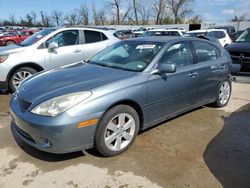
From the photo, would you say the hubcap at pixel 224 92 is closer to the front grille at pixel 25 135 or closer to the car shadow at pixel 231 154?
the car shadow at pixel 231 154

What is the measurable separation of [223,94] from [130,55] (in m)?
2.38

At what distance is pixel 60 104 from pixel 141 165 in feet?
4.03

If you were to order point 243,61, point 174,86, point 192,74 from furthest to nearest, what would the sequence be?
1. point 243,61
2. point 192,74
3. point 174,86

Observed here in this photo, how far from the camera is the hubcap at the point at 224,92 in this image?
5.50m

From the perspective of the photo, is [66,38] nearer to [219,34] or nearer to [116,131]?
[116,131]

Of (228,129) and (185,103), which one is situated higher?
(185,103)

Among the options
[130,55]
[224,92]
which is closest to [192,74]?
[130,55]

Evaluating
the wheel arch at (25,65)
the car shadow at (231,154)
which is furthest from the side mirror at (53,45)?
the car shadow at (231,154)

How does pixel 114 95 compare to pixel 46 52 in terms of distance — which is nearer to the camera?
pixel 114 95

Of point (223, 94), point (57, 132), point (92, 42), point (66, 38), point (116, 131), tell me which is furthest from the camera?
point (92, 42)

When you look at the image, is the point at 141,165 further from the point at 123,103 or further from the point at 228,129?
the point at 228,129

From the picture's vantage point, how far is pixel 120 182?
3010 mm

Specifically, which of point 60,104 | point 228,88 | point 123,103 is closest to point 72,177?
point 60,104

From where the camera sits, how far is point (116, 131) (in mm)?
3531
